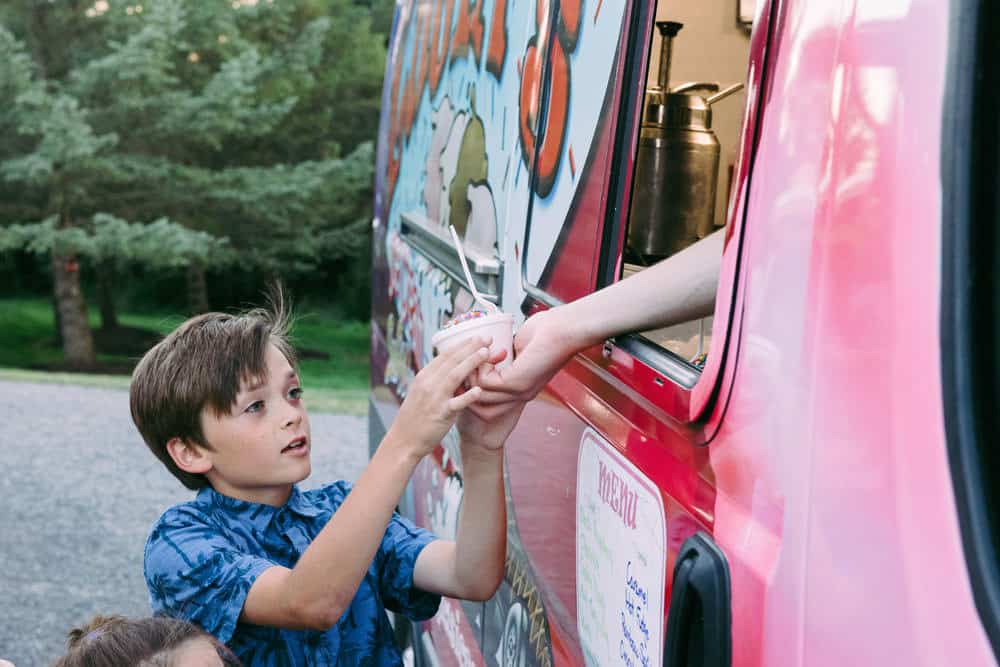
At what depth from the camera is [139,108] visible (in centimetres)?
1859

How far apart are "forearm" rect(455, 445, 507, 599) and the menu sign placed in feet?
0.70

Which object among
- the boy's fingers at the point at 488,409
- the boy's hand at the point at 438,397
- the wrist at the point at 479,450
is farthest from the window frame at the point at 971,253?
the wrist at the point at 479,450

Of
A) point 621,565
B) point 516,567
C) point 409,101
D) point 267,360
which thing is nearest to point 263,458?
point 267,360

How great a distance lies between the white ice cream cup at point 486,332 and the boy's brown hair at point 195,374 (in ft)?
1.51

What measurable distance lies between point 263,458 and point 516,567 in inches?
20.0

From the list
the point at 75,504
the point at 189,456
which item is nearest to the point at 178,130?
the point at 75,504

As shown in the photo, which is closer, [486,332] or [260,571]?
[486,332]

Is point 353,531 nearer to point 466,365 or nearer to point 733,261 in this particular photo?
point 466,365

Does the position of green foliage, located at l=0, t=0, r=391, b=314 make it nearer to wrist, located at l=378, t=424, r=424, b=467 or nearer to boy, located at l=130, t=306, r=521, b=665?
boy, located at l=130, t=306, r=521, b=665

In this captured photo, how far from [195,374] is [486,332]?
601 mm

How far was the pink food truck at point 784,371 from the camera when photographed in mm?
881

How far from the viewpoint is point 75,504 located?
276 inches

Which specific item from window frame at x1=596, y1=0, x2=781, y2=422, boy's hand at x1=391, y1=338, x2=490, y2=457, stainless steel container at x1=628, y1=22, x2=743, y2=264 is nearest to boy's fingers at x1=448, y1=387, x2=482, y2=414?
boy's hand at x1=391, y1=338, x2=490, y2=457

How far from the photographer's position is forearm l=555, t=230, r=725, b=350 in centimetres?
148
